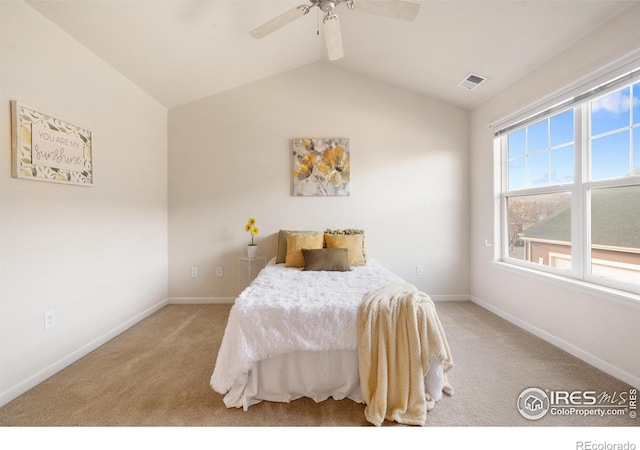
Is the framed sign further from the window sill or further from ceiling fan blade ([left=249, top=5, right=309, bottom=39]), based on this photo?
the window sill

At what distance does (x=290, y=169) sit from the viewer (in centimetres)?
363

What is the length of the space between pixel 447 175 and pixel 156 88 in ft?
12.1

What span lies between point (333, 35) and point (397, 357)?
2158 mm

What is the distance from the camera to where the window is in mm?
1954

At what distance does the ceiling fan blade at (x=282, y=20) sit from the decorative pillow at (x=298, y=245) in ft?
6.35

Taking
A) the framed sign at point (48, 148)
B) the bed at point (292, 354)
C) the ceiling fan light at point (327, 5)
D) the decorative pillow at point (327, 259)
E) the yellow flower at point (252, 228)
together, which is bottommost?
the bed at point (292, 354)

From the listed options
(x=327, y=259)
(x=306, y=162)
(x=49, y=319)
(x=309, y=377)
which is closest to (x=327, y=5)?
(x=306, y=162)

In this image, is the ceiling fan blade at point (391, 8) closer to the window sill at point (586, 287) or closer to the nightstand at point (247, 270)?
the window sill at point (586, 287)

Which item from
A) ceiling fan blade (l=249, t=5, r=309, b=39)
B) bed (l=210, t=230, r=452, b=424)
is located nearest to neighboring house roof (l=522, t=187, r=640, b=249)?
bed (l=210, t=230, r=452, b=424)

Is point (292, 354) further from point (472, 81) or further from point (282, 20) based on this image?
point (472, 81)

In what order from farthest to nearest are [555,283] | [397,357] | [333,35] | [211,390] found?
[555,283], [333,35], [211,390], [397,357]

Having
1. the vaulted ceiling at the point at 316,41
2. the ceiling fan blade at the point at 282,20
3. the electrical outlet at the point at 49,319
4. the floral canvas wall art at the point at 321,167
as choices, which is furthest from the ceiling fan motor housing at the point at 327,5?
the electrical outlet at the point at 49,319

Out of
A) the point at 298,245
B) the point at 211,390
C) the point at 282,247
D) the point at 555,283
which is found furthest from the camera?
the point at 282,247

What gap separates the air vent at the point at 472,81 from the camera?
2.92m
